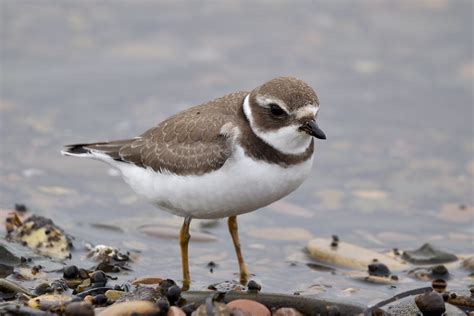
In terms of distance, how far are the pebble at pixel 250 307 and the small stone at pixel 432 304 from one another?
1.07 meters

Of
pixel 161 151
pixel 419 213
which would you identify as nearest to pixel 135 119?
pixel 419 213

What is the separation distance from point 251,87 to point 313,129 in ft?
21.6

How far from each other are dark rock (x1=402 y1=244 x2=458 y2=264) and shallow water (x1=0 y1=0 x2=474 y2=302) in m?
0.39

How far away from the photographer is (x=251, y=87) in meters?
12.8

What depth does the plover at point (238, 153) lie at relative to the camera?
630cm

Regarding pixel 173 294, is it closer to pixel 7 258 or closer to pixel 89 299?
pixel 89 299

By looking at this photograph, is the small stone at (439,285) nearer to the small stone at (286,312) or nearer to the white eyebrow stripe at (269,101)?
the small stone at (286,312)

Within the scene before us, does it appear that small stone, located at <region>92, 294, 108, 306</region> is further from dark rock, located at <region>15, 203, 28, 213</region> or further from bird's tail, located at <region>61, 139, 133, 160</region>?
dark rock, located at <region>15, 203, 28, 213</region>

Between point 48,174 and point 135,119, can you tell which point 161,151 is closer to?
point 48,174

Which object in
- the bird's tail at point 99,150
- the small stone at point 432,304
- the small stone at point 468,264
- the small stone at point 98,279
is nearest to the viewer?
the small stone at point 432,304

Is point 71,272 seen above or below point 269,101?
below

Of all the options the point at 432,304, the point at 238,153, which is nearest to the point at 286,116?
the point at 238,153

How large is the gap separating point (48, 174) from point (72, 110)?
1.98m

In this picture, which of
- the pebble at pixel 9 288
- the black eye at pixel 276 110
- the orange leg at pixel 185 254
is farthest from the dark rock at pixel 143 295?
the black eye at pixel 276 110
